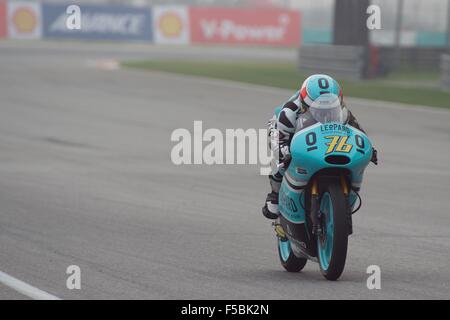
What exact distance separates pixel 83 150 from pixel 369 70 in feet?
53.3

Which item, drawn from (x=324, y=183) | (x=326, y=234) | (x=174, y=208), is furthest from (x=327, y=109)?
(x=174, y=208)

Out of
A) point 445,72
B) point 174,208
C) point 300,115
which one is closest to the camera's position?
point 300,115

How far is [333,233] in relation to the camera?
717 cm

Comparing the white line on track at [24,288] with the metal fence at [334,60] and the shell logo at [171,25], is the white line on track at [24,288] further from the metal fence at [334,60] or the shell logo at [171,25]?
the shell logo at [171,25]

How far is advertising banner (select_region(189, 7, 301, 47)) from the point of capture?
50.9m

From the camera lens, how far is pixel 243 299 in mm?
6762

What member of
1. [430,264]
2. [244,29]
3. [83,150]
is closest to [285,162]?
[430,264]

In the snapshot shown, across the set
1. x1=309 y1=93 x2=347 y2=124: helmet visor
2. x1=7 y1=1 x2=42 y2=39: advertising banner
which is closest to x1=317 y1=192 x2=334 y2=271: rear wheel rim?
x1=309 y1=93 x2=347 y2=124: helmet visor

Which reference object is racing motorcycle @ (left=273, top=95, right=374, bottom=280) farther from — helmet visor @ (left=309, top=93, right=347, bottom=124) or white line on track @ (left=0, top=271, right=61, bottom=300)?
white line on track @ (left=0, top=271, right=61, bottom=300)

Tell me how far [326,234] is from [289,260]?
669mm

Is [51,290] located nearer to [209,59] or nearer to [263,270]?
[263,270]

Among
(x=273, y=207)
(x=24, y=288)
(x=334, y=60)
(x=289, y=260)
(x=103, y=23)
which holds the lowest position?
(x=103, y=23)

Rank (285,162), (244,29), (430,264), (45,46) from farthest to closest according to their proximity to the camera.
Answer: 1. (244,29)
2. (45,46)
3. (430,264)
4. (285,162)

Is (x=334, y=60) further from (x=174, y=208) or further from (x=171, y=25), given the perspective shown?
(x=174, y=208)
